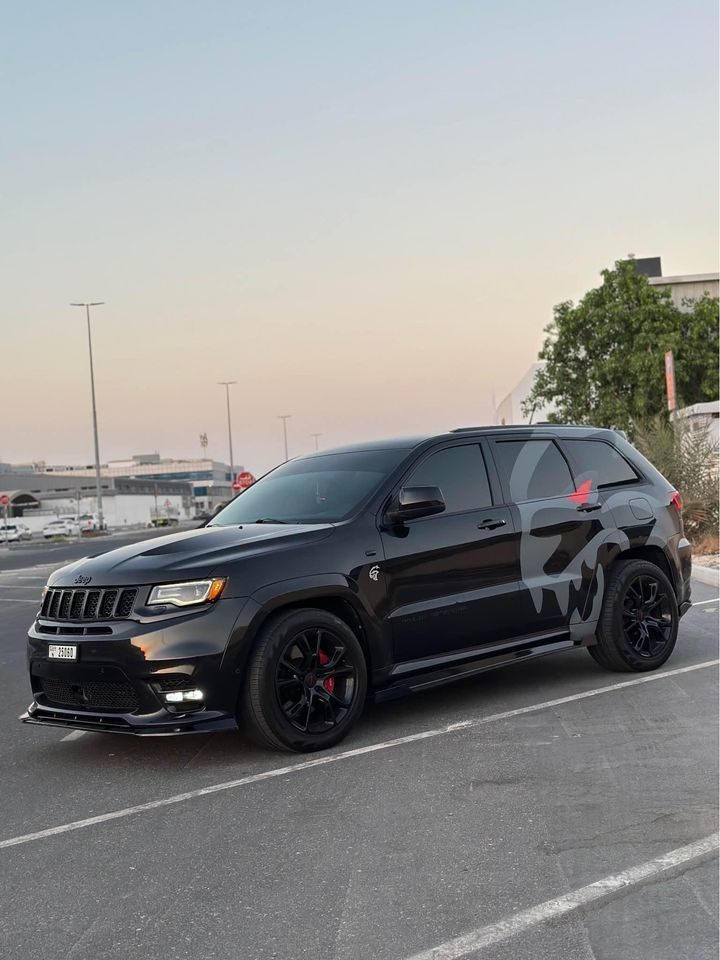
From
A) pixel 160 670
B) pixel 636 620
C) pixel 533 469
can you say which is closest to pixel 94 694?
pixel 160 670

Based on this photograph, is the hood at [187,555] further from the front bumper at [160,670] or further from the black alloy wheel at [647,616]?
the black alloy wheel at [647,616]

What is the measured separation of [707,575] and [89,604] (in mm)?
10183

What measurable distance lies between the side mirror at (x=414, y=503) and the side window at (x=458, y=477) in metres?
0.33

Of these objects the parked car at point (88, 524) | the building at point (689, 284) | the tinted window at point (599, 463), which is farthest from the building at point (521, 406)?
the tinted window at point (599, 463)

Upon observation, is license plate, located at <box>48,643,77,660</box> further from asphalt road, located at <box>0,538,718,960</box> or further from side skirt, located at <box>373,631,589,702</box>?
side skirt, located at <box>373,631,589,702</box>

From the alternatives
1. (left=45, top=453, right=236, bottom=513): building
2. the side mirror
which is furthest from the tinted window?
(left=45, top=453, right=236, bottom=513): building

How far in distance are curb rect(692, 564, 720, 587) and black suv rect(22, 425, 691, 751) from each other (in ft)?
19.2

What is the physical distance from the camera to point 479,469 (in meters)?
7.38

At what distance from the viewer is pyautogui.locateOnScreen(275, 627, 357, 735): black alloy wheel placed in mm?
6082

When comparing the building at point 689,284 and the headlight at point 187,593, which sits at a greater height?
the building at point 689,284

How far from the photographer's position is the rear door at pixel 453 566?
21.6ft

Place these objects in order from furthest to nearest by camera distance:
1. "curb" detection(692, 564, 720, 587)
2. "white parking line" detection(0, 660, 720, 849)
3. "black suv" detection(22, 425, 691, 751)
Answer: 1. "curb" detection(692, 564, 720, 587)
2. "black suv" detection(22, 425, 691, 751)
3. "white parking line" detection(0, 660, 720, 849)

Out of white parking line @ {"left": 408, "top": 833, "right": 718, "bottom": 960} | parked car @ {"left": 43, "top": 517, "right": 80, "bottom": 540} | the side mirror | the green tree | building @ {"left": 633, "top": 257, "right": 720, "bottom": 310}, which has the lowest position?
parked car @ {"left": 43, "top": 517, "right": 80, "bottom": 540}

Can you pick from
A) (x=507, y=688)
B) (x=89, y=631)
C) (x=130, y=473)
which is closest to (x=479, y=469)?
(x=507, y=688)
